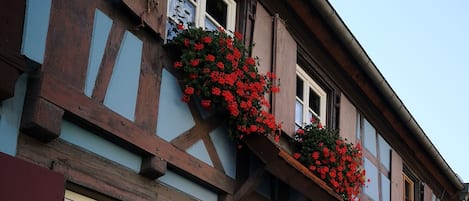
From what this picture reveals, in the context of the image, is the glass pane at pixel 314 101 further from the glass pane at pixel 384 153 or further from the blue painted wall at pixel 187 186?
the blue painted wall at pixel 187 186

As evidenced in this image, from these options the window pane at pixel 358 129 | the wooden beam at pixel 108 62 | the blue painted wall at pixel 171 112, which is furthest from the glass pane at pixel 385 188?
the wooden beam at pixel 108 62

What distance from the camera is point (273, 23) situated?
28.8 feet

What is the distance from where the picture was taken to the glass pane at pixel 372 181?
36.8 feet

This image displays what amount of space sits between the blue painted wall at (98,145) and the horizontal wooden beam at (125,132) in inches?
2.5

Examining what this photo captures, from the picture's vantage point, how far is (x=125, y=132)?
5.77 metres

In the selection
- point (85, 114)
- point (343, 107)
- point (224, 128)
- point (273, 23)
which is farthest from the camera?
point (343, 107)

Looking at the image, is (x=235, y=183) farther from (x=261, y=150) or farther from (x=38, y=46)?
(x=38, y=46)

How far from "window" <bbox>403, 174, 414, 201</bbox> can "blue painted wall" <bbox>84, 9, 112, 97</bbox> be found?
9.10m

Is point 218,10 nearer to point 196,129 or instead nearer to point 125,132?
point 196,129

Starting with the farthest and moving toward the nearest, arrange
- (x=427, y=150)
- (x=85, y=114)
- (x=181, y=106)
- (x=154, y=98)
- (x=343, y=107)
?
(x=427, y=150), (x=343, y=107), (x=181, y=106), (x=154, y=98), (x=85, y=114)

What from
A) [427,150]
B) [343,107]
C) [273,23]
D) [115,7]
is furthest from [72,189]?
[427,150]

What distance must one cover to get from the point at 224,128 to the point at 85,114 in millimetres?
2152

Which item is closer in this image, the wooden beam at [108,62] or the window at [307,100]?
the wooden beam at [108,62]

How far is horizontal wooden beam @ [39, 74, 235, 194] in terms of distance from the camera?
5125 millimetres
